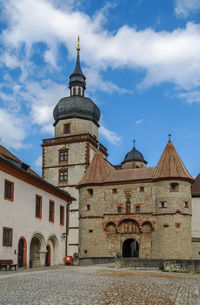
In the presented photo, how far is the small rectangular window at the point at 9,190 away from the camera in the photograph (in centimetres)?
2578

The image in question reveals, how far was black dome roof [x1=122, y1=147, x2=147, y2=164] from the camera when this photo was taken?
71.2 metres

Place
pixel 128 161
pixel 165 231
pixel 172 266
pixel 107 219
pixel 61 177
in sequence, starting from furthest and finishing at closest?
pixel 128 161
pixel 61 177
pixel 107 219
pixel 165 231
pixel 172 266

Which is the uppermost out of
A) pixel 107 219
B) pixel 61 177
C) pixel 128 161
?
pixel 128 161

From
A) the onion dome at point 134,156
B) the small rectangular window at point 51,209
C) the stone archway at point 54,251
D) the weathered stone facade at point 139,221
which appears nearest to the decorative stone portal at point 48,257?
the stone archway at point 54,251

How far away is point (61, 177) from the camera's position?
5038cm

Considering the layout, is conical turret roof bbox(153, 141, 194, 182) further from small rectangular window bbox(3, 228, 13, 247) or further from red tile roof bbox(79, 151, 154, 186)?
small rectangular window bbox(3, 228, 13, 247)

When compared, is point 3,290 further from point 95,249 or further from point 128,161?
point 128,161

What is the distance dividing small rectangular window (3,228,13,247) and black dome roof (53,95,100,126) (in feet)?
94.4

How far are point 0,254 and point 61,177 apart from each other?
26.1 meters

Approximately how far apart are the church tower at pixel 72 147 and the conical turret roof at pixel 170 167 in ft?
36.0

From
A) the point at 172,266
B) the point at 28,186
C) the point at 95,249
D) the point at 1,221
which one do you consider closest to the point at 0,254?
the point at 1,221

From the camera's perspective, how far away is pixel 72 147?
167 ft

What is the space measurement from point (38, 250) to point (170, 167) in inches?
653

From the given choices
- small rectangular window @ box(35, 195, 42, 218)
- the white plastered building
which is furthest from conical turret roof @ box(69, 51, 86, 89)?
small rectangular window @ box(35, 195, 42, 218)
